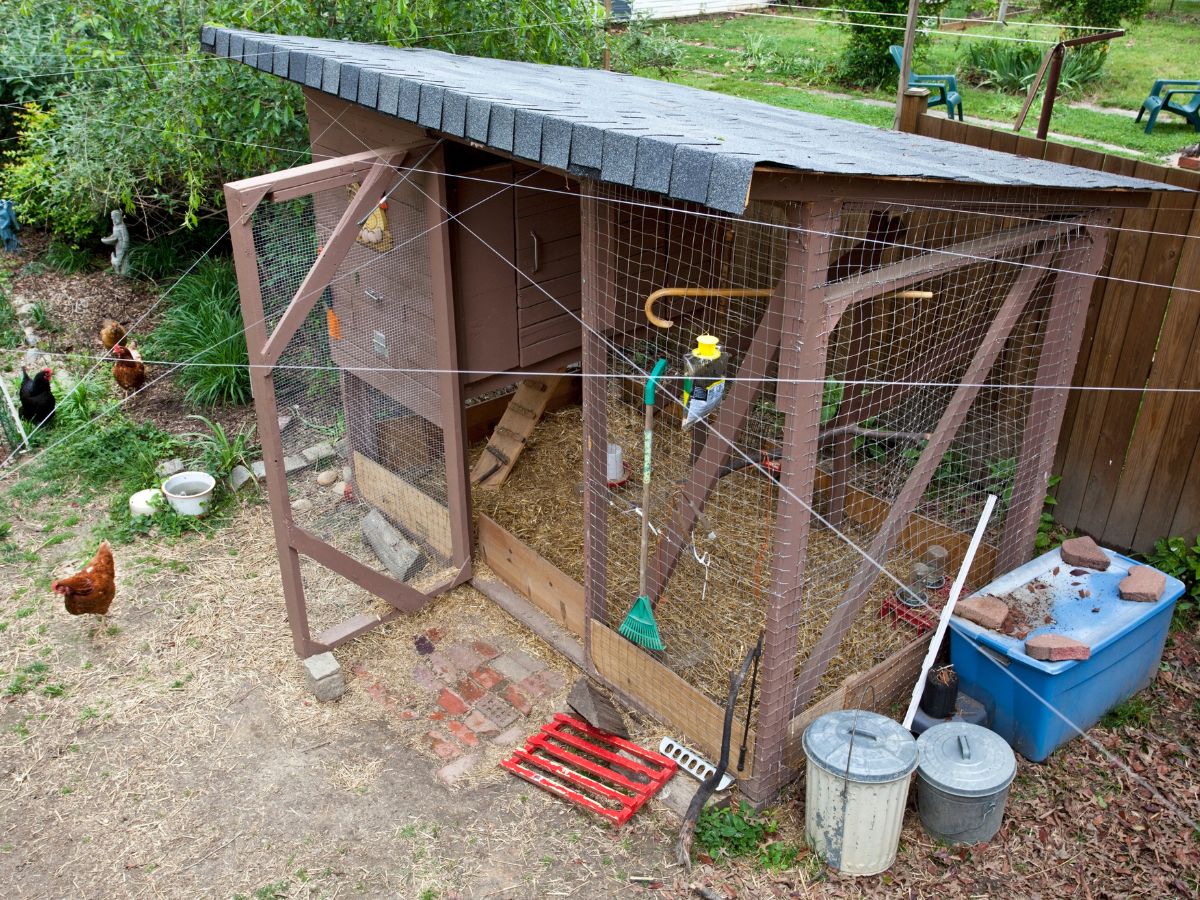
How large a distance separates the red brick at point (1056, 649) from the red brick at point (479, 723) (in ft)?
7.53

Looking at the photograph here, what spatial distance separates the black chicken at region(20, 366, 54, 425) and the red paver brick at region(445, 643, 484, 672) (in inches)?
142

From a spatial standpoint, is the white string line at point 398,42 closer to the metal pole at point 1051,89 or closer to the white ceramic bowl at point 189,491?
the white ceramic bowl at point 189,491

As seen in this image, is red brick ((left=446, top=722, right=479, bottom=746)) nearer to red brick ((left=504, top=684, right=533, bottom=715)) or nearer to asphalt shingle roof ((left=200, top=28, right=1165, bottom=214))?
red brick ((left=504, top=684, right=533, bottom=715))

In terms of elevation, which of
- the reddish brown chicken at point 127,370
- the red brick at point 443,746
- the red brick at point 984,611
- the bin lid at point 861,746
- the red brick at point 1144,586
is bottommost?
the red brick at point 443,746

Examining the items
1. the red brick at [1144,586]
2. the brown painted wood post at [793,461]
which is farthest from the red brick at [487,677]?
the red brick at [1144,586]

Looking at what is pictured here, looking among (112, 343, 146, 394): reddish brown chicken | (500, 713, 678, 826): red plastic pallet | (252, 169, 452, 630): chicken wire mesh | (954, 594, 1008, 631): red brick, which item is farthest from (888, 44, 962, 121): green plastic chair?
(500, 713, 678, 826): red plastic pallet

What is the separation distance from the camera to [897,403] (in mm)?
5305

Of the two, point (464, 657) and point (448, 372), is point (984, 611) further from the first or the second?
point (448, 372)

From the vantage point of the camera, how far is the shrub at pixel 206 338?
7184 mm

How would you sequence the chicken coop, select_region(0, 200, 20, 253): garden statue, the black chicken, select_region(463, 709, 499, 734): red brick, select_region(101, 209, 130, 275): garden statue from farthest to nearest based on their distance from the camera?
select_region(0, 200, 20, 253): garden statue → select_region(101, 209, 130, 275): garden statue → the black chicken → select_region(463, 709, 499, 734): red brick → the chicken coop

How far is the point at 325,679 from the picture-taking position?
14.9 feet

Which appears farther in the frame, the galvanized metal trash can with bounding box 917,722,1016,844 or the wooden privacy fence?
the wooden privacy fence

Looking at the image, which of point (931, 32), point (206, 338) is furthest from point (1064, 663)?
point (931, 32)

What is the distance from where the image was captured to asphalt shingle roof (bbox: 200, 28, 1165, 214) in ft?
9.21
